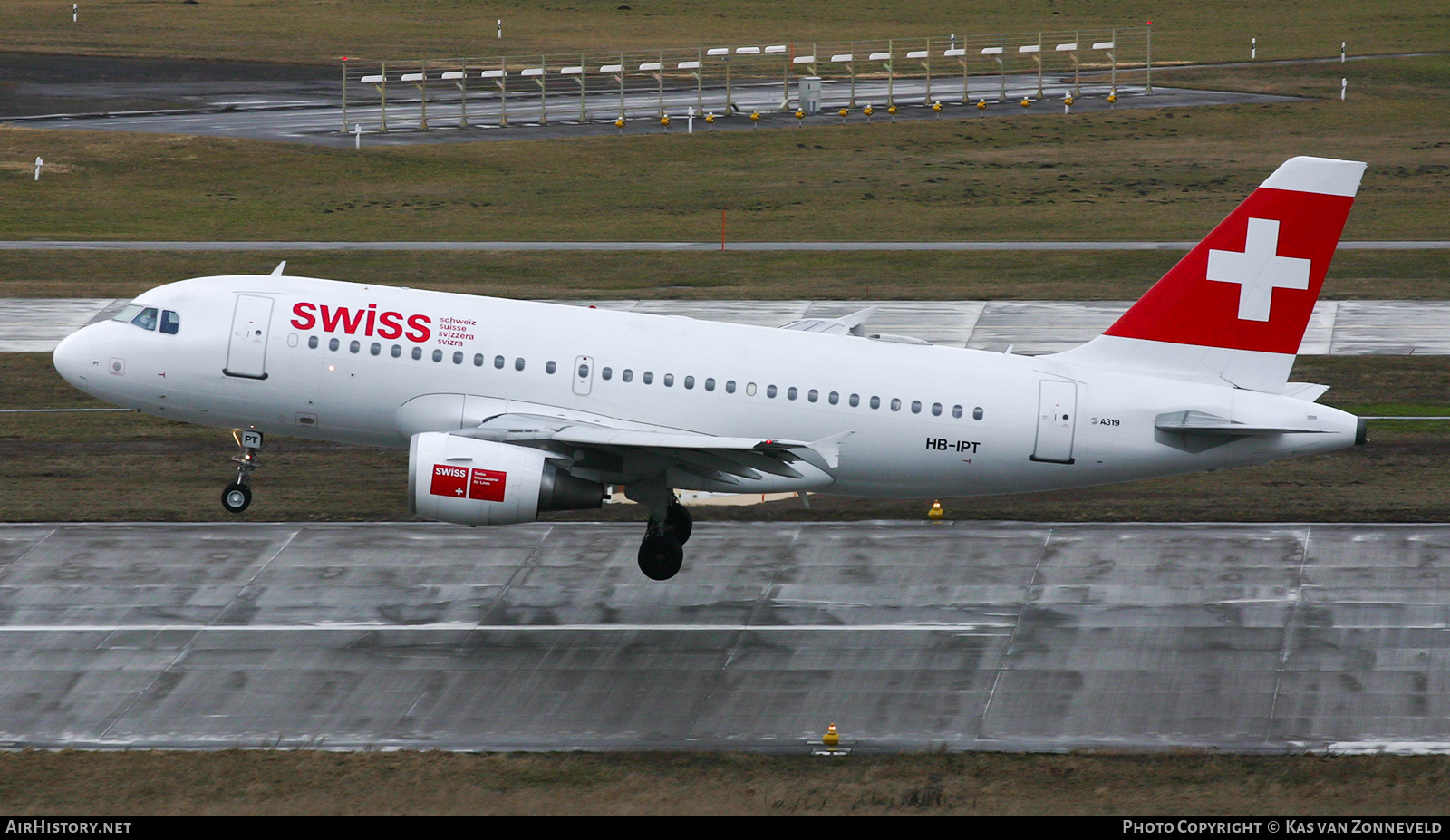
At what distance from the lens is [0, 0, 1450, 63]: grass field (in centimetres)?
11569

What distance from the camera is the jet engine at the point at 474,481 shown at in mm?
27938

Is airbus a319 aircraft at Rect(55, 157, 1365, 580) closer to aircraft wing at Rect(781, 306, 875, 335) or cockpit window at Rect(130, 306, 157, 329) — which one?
cockpit window at Rect(130, 306, 157, 329)

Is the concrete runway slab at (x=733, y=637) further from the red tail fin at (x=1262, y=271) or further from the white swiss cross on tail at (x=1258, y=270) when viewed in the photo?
the white swiss cross on tail at (x=1258, y=270)

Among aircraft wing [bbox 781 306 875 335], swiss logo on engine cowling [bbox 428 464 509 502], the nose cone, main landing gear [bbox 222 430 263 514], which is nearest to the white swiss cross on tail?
aircraft wing [bbox 781 306 875 335]

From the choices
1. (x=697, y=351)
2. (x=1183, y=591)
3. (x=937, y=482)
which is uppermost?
(x=697, y=351)

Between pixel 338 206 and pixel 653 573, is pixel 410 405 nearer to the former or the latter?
pixel 653 573

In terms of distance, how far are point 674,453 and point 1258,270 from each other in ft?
36.6

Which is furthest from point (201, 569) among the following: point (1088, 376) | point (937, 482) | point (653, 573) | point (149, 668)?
point (1088, 376)

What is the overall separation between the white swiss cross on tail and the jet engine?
508 inches

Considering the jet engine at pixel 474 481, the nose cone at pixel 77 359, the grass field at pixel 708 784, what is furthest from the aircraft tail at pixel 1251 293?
the nose cone at pixel 77 359

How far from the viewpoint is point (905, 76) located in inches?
4240

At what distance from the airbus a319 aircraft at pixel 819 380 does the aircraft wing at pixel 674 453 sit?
7 cm

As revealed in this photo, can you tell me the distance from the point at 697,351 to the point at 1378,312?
3249 centimetres

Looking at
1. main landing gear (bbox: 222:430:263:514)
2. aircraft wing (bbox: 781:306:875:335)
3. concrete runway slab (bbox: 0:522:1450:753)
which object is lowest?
concrete runway slab (bbox: 0:522:1450:753)
